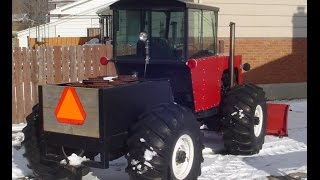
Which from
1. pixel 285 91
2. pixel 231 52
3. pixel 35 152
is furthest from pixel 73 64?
pixel 285 91

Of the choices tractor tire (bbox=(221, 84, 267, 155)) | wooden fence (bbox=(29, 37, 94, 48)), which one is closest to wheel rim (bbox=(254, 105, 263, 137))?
tractor tire (bbox=(221, 84, 267, 155))

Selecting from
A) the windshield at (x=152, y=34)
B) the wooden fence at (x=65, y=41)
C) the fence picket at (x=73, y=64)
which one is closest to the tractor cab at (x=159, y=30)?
the windshield at (x=152, y=34)

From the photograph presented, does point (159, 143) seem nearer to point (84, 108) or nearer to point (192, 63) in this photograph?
point (84, 108)

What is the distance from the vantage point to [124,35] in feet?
21.9

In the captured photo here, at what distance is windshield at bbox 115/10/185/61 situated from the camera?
6.29m

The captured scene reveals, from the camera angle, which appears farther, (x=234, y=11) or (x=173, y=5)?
(x=234, y=11)

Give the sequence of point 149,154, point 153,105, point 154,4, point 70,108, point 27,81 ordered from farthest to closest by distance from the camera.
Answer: point 27,81 < point 154,4 < point 153,105 < point 70,108 < point 149,154

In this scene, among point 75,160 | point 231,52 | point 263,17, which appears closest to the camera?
point 75,160

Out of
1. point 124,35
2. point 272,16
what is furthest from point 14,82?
point 272,16

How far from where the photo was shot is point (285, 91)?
1422 cm

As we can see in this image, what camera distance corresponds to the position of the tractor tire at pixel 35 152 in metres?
5.54

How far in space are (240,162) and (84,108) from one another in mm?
3022

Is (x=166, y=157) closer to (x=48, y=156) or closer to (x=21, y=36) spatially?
(x=48, y=156)
